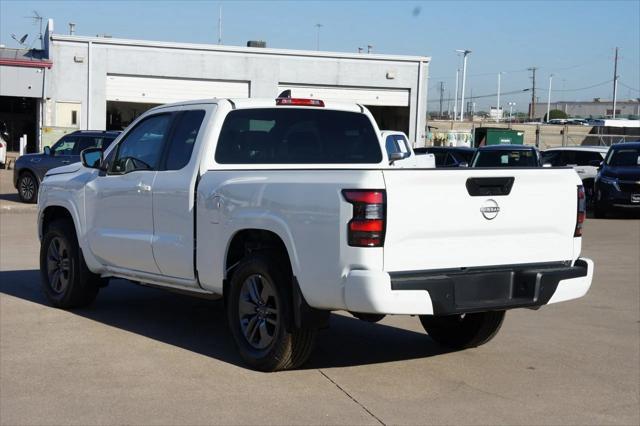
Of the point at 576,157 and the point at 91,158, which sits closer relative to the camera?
the point at 91,158

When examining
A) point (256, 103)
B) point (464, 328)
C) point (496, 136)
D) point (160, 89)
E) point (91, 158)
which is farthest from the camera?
point (496, 136)

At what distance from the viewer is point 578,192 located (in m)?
6.60

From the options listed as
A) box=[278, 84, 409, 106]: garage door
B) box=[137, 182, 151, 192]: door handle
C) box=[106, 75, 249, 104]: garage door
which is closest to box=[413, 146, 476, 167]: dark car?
box=[278, 84, 409, 106]: garage door

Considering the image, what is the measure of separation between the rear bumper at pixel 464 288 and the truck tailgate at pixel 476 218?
0.08 metres

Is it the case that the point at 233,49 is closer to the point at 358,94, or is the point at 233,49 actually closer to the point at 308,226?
the point at 358,94

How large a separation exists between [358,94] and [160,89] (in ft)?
31.4

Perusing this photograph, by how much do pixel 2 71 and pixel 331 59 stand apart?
14.9m

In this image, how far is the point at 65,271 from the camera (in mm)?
8922

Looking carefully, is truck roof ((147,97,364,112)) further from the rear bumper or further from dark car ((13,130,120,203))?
dark car ((13,130,120,203))

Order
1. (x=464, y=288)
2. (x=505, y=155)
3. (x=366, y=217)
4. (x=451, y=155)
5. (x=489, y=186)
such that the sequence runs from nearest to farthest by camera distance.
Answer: (x=366, y=217) → (x=464, y=288) → (x=489, y=186) → (x=505, y=155) → (x=451, y=155)

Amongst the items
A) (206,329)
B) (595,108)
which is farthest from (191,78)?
(595,108)

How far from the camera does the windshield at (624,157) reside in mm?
23031

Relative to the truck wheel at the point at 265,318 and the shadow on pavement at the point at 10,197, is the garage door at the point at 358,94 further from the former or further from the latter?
the truck wheel at the point at 265,318

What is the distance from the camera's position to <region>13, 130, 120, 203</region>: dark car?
21.8m
